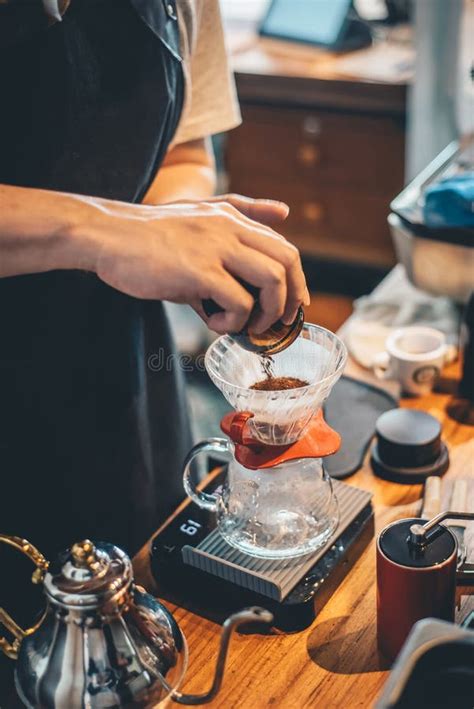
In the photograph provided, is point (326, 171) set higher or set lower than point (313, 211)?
higher

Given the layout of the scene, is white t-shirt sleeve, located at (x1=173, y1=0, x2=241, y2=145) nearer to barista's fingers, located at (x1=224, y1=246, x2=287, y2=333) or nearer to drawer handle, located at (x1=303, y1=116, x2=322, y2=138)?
barista's fingers, located at (x1=224, y1=246, x2=287, y2=333)

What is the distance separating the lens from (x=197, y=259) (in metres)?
0.94

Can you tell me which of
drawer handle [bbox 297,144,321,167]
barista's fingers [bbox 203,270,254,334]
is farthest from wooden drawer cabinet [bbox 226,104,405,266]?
barista's fingers [bbox 203,270,254,334]

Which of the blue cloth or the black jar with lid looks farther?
the blue cloth

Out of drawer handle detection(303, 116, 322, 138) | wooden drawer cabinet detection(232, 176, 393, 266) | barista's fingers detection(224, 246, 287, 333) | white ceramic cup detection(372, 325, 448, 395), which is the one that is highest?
barista's fingers detection(224, 246, 287, 333)

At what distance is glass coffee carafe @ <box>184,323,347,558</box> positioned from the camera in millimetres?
1076

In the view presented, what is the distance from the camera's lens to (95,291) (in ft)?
4.41

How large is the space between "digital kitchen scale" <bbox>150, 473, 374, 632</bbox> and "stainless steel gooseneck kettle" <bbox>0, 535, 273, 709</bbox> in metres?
0.20

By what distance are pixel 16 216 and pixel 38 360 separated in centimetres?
39

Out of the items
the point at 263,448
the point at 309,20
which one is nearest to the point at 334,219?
Result: the point at 309,20

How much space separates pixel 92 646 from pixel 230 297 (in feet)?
1.18

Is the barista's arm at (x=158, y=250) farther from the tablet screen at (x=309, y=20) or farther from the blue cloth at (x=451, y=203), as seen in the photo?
the tablet screen at (x=309, y=20)

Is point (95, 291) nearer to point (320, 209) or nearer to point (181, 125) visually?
point (181, 125)

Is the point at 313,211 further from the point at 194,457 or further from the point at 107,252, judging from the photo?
the point at 107,252
